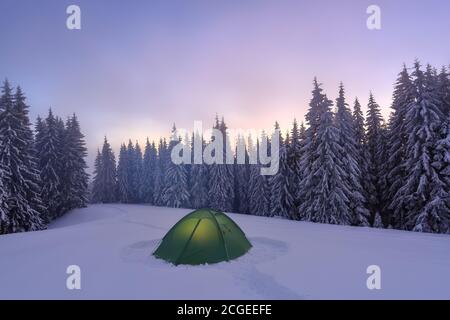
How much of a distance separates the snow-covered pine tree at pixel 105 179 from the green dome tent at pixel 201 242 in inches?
2353

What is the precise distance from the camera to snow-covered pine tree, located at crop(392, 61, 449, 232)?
735 inches

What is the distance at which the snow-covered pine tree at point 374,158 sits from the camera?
26.2 metres

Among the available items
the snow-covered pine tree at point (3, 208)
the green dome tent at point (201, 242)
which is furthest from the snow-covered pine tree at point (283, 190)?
the snow-covered pine tree at point (3, 208)

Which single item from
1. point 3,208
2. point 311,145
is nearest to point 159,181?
point 3,208

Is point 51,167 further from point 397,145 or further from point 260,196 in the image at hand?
point 397,145

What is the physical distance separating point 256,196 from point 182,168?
14104 mm

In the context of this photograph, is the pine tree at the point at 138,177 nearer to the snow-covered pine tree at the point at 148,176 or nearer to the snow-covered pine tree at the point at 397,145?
the snow-covered pine tree at the point at 148,176

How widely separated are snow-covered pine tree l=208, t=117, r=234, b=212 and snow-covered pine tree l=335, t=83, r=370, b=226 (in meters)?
22.1

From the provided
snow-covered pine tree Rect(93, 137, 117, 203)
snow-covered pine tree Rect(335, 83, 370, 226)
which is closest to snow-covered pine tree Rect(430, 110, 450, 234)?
snow-covered pine tree Rect(335, 83, 370, 226)

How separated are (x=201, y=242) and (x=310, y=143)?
1966cm

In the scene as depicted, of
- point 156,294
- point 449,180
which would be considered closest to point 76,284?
point 156,294

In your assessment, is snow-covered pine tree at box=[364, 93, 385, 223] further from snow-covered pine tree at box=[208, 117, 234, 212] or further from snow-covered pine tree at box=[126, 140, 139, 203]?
snow-covered pine tree at box=[126, 140, 139, 203]

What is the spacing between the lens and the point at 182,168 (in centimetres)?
4672
